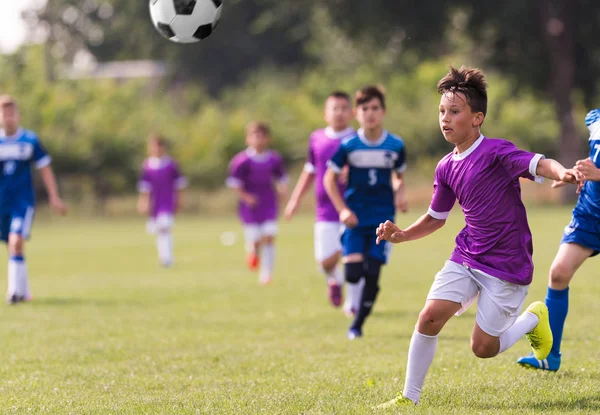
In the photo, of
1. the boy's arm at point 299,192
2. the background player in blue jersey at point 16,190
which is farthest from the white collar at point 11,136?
the boy's arm at point 299,192

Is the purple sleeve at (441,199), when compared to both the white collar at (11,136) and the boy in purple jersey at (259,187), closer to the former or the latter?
the white collar at (11,136)

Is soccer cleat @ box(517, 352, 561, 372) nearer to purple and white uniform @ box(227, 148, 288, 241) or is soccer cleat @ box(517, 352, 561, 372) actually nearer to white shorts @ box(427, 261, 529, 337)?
white shorts @ box(427, 261, 529, 337)

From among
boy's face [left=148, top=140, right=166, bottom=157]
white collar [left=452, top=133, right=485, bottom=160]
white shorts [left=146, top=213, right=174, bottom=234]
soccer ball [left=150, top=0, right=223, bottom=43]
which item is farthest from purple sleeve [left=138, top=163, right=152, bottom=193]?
white collar [left=452, top=133, right=485, bottom=160]

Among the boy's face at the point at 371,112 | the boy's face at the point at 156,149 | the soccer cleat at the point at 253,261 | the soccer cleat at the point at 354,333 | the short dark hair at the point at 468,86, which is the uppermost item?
the boy's face at the point at 156,149

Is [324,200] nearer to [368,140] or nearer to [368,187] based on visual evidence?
[368,187]

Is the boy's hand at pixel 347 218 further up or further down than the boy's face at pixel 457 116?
further down

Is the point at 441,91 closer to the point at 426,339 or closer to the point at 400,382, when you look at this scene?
the point at 426,339

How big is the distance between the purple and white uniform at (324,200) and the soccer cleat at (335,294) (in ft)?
1.28

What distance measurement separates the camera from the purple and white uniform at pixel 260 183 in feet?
46.6

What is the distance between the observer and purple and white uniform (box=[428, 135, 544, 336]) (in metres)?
5.16

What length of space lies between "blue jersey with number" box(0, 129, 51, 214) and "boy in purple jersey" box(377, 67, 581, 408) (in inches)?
271

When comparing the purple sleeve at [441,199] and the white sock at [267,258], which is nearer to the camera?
the purple sleeve at [441,199]

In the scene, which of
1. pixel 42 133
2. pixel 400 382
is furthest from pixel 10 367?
pixel 42 133

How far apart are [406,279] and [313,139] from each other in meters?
4.16
